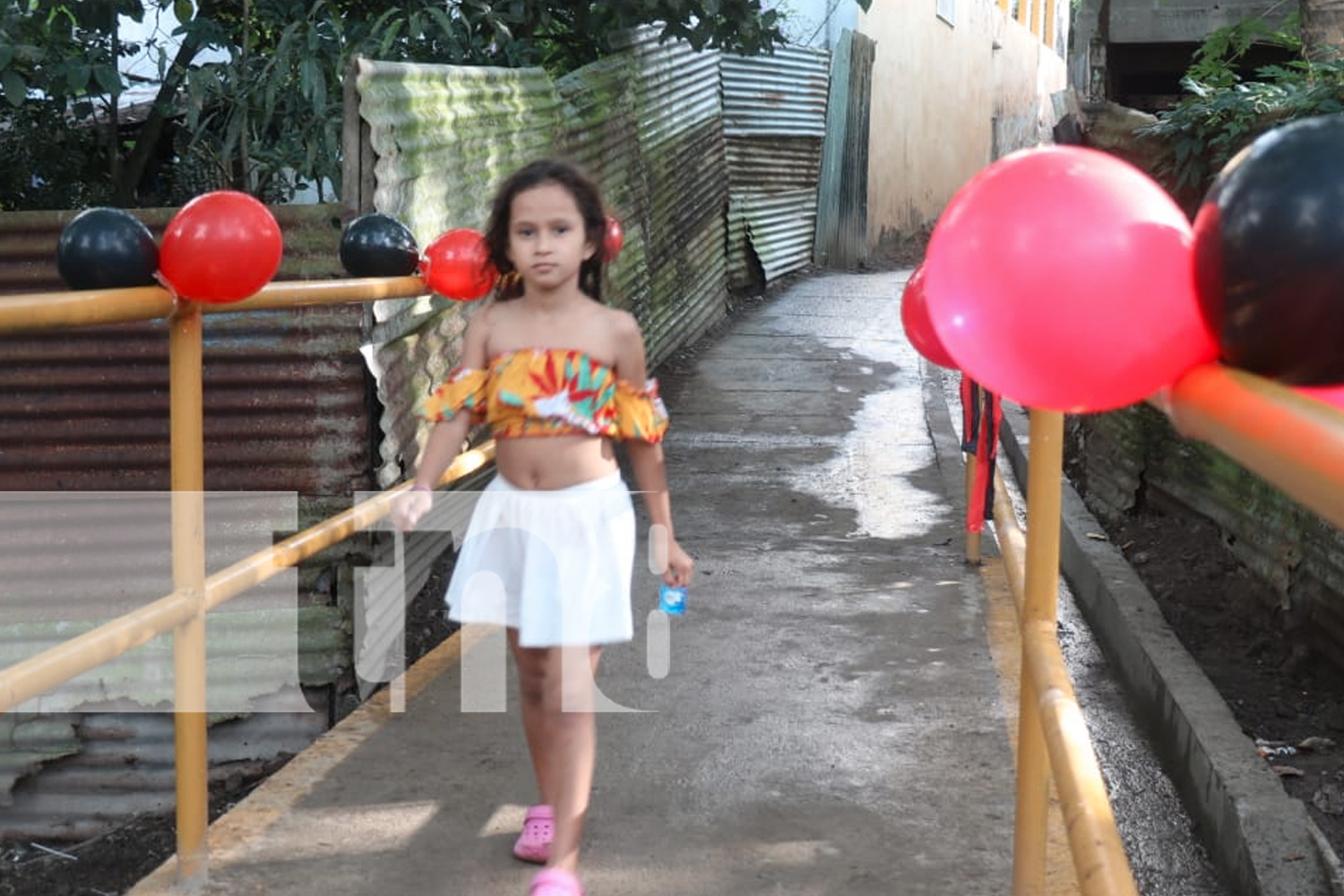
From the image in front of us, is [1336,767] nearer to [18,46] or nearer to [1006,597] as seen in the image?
[1006,597]

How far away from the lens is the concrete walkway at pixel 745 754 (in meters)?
3.06

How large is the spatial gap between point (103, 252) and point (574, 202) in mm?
833

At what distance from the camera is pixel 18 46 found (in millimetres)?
4910

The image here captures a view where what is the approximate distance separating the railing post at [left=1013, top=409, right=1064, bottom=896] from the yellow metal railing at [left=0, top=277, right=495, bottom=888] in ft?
4.47

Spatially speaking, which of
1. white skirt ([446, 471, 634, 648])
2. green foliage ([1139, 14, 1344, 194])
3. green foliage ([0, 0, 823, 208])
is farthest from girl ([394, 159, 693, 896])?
green foliage ([1139, 14, 1344, 194])

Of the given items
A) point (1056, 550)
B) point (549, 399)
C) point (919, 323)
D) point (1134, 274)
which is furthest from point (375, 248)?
point (1134, 274)

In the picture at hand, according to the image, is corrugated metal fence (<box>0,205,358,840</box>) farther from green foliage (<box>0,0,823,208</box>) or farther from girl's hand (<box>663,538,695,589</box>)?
girl's hand (<box>663,538,695,589</box>)

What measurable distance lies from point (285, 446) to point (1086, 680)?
97.3 inches

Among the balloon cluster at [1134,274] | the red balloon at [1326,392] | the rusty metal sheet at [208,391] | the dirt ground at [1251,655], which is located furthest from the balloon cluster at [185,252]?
the dirt ground at [1251,655]

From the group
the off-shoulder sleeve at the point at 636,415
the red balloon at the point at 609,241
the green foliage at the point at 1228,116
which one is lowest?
the off-shoulder sleeve at the point at 636,415

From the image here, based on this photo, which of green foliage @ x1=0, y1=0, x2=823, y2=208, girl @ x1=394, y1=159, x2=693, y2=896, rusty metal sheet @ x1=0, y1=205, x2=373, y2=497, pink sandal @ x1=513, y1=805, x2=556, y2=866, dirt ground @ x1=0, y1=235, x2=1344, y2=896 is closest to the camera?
girl @ x1=394, y1=159, x2=693, y2=896

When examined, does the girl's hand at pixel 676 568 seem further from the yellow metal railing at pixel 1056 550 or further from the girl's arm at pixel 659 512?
the yellow metal railing at pixel 1056 550

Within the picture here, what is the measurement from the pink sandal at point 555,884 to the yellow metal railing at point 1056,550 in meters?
0.74

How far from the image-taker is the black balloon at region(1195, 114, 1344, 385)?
1117 mm
